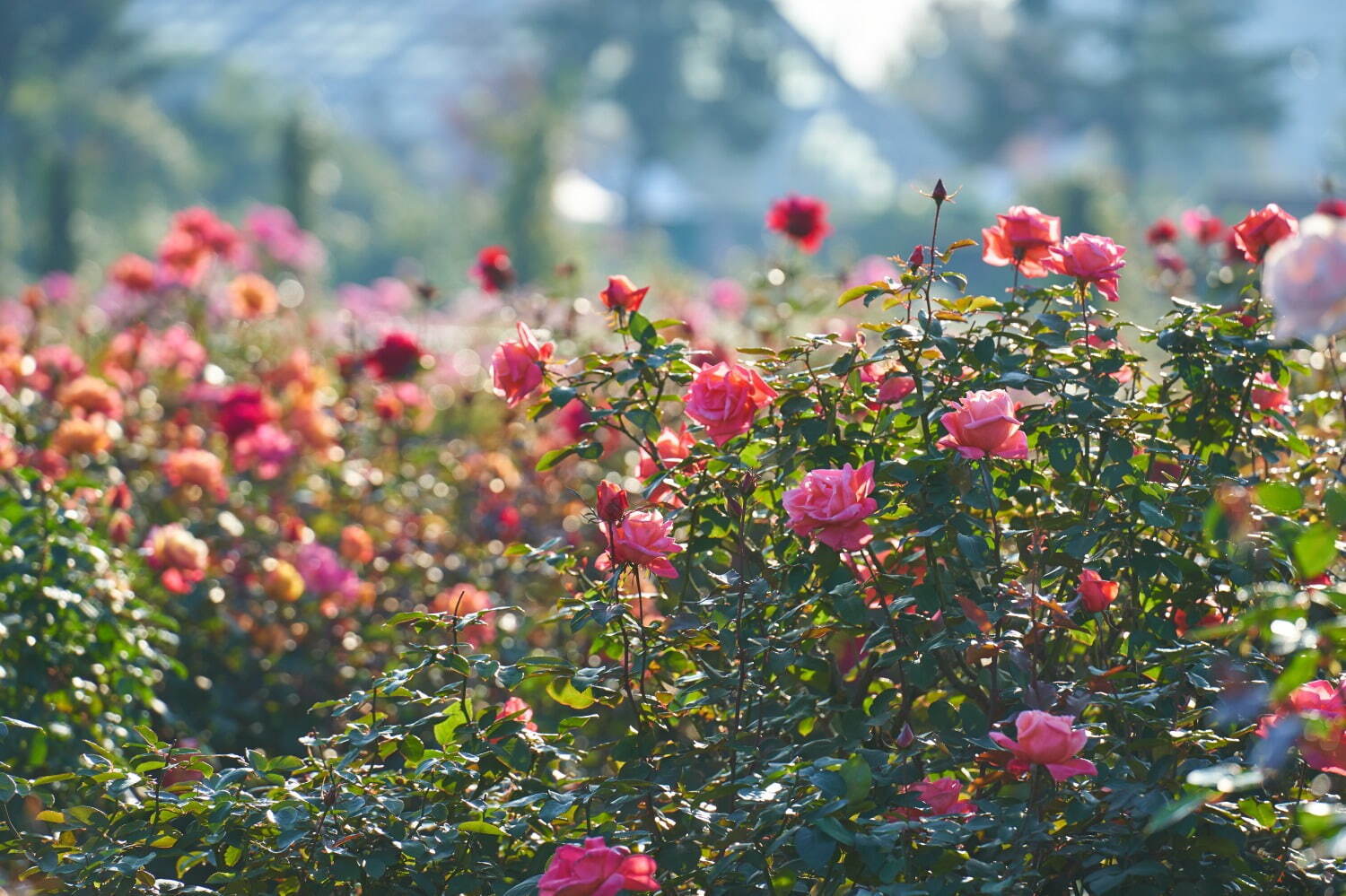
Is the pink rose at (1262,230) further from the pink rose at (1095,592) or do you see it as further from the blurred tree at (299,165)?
the blurred tree at (299,165)

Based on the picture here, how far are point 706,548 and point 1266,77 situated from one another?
3120 centimetres

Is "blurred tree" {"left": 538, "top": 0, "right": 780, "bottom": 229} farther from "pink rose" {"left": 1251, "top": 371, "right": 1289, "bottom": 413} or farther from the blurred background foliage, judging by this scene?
"pink rose" {"left": 1251, "top": 371, "right": 1289, "bottom": 413}

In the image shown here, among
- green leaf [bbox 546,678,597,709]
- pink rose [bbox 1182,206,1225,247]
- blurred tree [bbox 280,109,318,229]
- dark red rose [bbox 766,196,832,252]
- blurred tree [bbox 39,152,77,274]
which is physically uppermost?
blurred tree [bbox 280,109,318,229]

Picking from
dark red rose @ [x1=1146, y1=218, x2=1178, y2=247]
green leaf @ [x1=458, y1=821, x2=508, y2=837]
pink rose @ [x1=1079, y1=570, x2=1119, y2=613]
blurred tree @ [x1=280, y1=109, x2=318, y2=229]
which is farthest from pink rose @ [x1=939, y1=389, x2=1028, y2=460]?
blurred tree @ [x1=280, y1=109, x2=318, y2=229]

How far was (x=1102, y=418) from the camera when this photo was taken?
1.68 metres

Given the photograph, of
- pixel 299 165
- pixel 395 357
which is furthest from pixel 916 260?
pixel 299 165

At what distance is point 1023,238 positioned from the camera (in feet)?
5.84

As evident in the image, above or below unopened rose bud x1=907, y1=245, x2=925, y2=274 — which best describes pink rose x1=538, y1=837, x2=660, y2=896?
below

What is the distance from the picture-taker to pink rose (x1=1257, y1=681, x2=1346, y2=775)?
1.35m

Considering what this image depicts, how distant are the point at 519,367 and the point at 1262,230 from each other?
0.98m

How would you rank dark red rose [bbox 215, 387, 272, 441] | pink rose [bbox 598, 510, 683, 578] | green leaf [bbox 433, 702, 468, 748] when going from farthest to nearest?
dark red rose [bbox 215, 387, 272, 441]
green leaf [bbox 433, 702, 468, 748]
pink rose [bbox 598, 510, 683, 578]

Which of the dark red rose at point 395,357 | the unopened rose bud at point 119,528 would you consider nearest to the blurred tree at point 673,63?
the dark red rose at point 395,357

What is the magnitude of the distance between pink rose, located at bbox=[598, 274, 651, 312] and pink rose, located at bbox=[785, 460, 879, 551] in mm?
485

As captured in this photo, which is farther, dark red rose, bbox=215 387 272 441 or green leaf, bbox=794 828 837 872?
dark red rose, bbox=215 387 272 441
